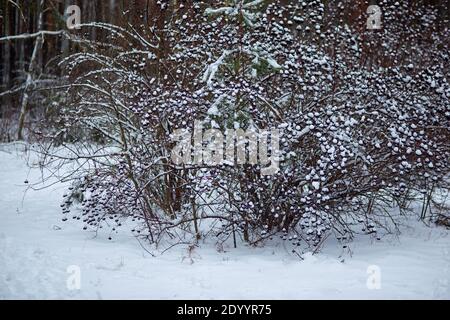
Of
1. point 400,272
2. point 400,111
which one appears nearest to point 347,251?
point 400,272

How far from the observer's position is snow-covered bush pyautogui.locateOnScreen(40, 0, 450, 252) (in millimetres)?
6738

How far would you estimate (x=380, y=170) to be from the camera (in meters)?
7.18

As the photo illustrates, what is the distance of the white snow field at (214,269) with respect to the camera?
216 inches

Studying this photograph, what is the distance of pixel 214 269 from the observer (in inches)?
246

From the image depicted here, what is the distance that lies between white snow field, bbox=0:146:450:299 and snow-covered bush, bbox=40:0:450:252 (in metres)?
0.40

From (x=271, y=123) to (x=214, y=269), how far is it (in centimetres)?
209

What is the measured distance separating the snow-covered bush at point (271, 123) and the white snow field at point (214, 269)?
1.32ft

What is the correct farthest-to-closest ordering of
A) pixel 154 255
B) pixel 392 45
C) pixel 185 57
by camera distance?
pixel 392 45
pixel 185 57
pixel 154 255

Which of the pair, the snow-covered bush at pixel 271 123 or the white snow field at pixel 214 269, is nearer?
the white snow field at pixel 214 269

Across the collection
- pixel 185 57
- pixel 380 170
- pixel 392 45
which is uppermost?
pixel 392 45

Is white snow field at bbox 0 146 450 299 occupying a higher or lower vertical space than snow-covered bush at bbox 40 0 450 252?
lower

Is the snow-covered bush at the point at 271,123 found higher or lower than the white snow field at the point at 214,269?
higher
